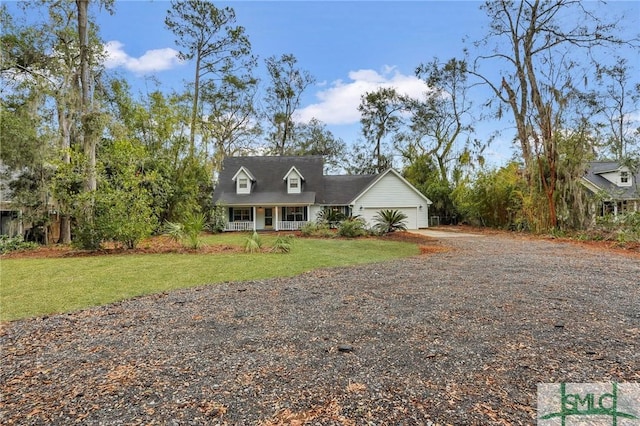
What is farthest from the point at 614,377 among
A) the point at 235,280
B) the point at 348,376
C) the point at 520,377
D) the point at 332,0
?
the point at 332,0

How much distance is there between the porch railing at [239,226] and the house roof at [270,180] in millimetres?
1537

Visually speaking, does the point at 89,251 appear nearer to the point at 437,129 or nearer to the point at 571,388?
the point at 571,388

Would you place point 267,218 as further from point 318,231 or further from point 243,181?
point 318,231

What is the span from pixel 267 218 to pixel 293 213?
6.36 ft

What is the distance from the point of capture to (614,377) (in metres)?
2.73

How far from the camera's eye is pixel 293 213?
24.9 metres

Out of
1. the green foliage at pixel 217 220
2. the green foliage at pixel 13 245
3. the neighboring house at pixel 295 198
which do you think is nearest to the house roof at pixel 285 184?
the neighboring house at pixel 295 198

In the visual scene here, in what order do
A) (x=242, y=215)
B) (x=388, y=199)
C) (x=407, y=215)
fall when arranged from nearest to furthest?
(x=242, y=215), (x=388, y=199), (x=407, y=215)

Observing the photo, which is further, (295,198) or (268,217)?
(268,217)

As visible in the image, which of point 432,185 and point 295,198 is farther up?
point 432,185

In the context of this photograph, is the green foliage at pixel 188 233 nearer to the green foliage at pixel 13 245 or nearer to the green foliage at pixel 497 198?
the green foliage at pixel 13 245

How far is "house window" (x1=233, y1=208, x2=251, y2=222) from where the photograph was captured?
2445 cm

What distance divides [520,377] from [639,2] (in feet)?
63.6

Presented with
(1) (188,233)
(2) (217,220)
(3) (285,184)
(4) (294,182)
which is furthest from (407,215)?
(1) (188,233)
